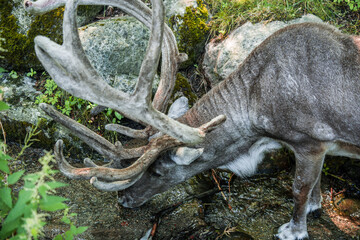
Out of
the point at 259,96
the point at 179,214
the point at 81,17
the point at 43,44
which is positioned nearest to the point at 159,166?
the point at 179,214

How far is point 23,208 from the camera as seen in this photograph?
2.24 metres

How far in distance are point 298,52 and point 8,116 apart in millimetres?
4159

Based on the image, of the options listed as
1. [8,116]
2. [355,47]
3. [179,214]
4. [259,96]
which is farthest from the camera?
[8,116]

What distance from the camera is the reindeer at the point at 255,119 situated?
Result: 364 centimetres

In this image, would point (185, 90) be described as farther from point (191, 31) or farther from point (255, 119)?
point (255, 119)

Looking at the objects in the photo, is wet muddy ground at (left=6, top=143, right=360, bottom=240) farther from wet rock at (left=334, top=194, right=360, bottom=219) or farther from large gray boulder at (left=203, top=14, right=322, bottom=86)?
large gray boulder at (left=203, top=14, right=322, bottom=86)

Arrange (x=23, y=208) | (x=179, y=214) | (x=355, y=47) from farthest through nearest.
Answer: (x=179, y=214)
(x=355, y=47)
(x=23, y=208)

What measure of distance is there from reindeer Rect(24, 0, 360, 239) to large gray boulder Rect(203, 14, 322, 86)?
1362 mm

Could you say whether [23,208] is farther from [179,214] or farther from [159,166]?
[179,214]

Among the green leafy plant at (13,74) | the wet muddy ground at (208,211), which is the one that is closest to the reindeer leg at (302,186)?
the wet muddy ground at (208,211)

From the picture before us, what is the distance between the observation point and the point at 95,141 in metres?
3.94

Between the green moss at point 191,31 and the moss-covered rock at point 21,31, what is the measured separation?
2022 mm

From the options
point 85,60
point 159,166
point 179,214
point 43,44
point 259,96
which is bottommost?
point 179,214

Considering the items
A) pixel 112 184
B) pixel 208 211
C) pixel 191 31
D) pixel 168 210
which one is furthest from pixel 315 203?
pixel 191 31
